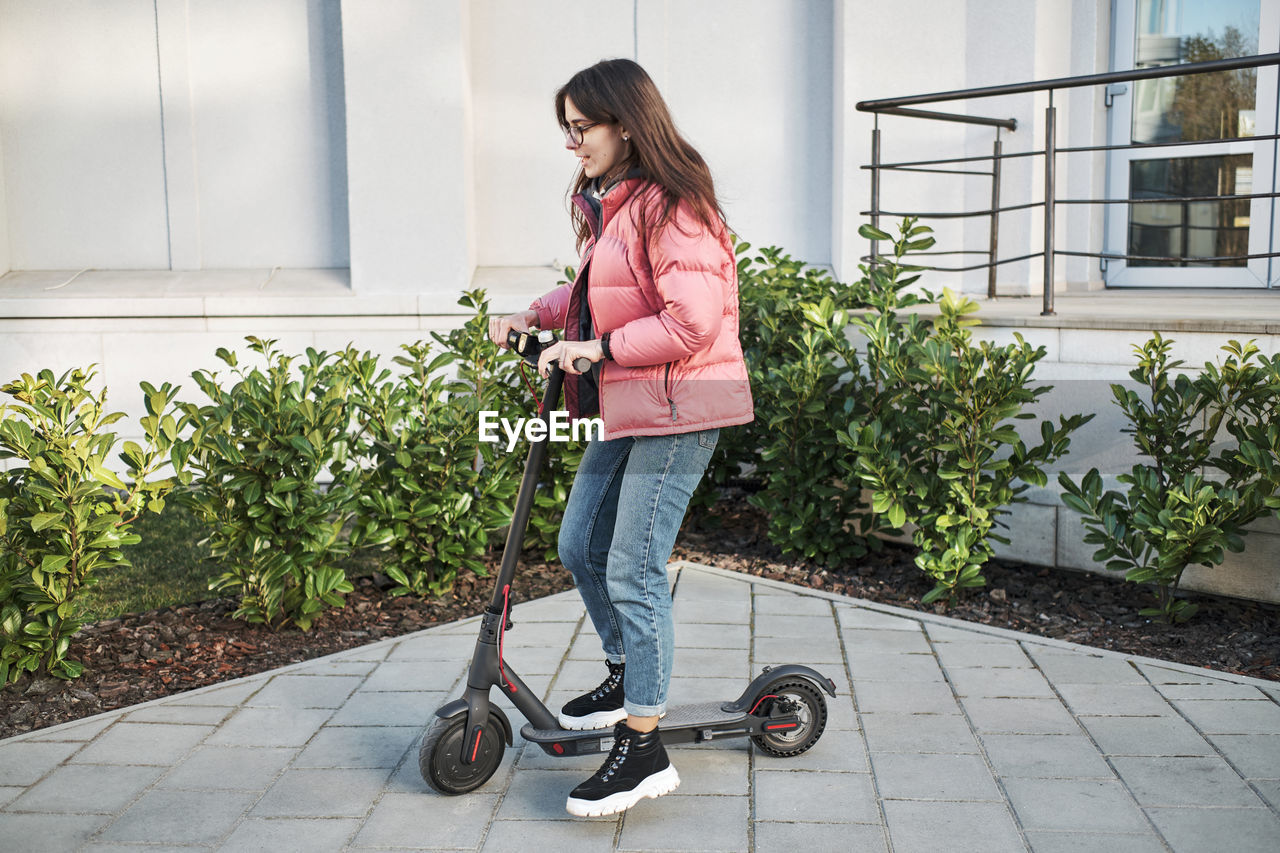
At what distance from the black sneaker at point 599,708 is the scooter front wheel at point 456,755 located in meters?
0.27

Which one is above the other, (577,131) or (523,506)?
(577,131)

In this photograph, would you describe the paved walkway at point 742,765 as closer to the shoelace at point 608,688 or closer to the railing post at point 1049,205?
the shoelace at point 608,688

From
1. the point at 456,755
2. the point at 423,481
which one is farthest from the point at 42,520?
the point at 456,755

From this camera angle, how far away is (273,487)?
14.3 ft

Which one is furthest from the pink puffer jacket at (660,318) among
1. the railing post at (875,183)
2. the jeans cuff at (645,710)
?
the railing post at (875,183)

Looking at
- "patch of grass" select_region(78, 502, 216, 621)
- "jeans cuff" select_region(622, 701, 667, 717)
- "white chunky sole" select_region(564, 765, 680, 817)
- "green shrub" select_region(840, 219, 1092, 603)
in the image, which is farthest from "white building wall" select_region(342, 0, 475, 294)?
"white chunky sole" select_region(564, 765, 680, 817)

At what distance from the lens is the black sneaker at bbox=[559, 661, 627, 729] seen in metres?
3.41

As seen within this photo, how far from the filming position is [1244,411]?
179 inches

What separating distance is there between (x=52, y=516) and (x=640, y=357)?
225cm

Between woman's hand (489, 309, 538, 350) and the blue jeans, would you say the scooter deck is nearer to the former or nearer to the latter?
the blue jeans

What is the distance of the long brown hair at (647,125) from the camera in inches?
111

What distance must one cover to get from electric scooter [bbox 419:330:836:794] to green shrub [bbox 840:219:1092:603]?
5.15 feet

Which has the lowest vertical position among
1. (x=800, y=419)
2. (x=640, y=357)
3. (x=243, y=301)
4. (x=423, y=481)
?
(x=423, y=481)

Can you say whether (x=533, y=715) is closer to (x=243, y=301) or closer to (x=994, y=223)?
(x=994, y=223)
